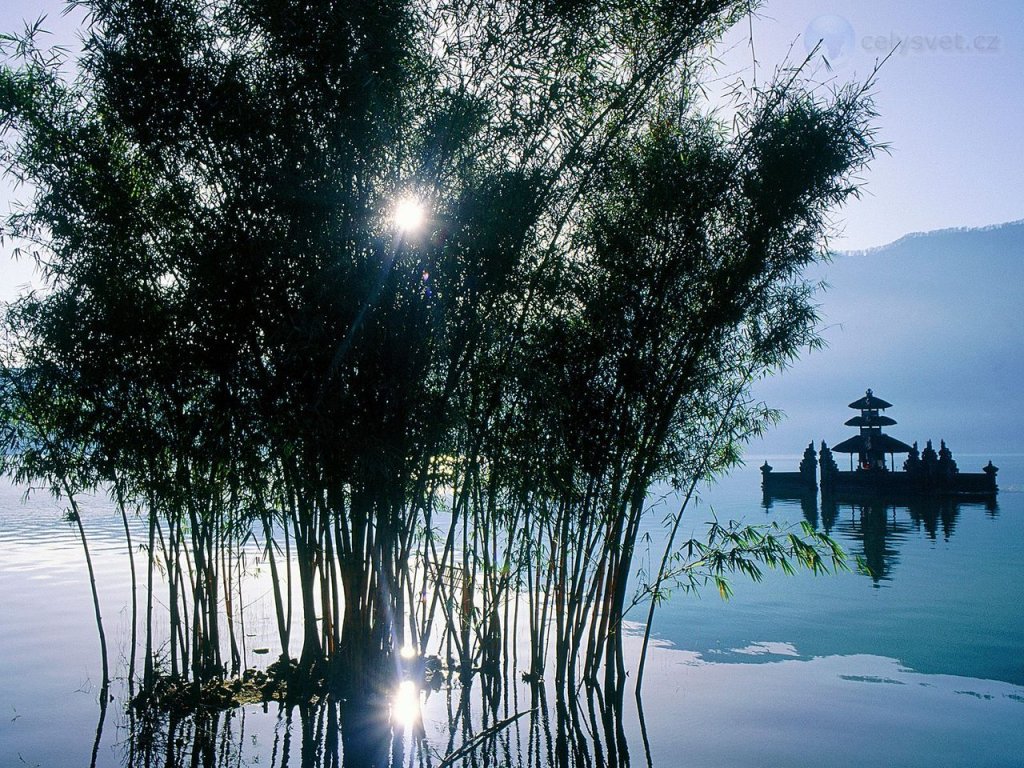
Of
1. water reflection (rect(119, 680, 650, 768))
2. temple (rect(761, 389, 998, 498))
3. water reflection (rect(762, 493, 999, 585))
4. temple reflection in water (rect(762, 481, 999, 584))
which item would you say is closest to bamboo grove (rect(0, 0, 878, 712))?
water reflection (rect(119, 680, 650, 768))

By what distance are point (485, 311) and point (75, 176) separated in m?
2.43

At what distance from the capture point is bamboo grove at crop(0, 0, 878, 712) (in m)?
4.32

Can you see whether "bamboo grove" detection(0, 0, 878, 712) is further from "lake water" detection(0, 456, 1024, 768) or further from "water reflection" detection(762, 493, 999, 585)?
"water reflection" detection(762, 493, 999, 585)

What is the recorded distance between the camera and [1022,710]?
6109mm

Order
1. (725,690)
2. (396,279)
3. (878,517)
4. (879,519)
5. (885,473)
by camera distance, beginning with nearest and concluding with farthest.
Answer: (396,279) < (725,690) < (879,519) < (878,517) < (885,473)

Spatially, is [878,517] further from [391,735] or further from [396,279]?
[396,279]

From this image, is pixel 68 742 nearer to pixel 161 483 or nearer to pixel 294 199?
pixel 161 483

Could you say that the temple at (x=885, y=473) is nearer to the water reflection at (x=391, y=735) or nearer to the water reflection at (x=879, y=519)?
the water reflection at (x=879, y=519)

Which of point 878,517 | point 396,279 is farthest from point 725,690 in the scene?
point 878,517

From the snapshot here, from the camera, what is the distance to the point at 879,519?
23.0 m

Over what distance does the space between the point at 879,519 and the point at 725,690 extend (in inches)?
739

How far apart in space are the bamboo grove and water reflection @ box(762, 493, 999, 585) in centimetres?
932

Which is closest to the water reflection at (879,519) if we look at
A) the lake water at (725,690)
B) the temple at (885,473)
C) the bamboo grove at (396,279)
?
the temple at (885,473)

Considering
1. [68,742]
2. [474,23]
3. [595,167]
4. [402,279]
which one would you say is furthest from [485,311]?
[68,742]
